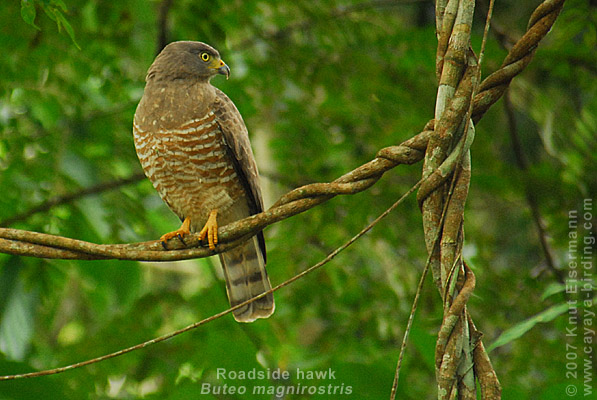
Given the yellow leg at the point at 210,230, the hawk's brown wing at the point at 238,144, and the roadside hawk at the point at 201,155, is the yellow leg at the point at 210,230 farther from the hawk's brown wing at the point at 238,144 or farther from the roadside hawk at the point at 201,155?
the hawk's brown wing at the point at 238,144

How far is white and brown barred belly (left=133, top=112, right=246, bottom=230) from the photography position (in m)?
3.34

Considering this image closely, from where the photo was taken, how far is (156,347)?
4664 mm

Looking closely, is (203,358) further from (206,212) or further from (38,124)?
(38,124)

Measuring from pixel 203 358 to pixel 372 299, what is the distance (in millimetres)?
2187

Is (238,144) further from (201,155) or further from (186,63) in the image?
(186,63)

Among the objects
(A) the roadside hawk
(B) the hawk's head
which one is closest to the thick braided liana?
(A) the roadside hawk

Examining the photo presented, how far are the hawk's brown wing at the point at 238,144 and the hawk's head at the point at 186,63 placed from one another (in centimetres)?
21

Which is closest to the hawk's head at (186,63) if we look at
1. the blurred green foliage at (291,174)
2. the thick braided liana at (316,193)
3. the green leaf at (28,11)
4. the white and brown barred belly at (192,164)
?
the white and brown barred belly at (192,164)

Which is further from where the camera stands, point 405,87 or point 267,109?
point 267,109

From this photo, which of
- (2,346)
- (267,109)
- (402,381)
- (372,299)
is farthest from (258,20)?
(402,381)

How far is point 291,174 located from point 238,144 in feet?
6.99

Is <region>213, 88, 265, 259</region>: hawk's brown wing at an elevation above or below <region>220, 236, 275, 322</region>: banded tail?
above

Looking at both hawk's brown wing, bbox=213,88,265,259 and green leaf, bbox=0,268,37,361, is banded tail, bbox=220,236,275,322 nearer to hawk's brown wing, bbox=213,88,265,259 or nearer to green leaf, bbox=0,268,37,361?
hawk's brown wing, bbox=213,88,265,259

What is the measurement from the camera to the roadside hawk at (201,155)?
11.0 feet
